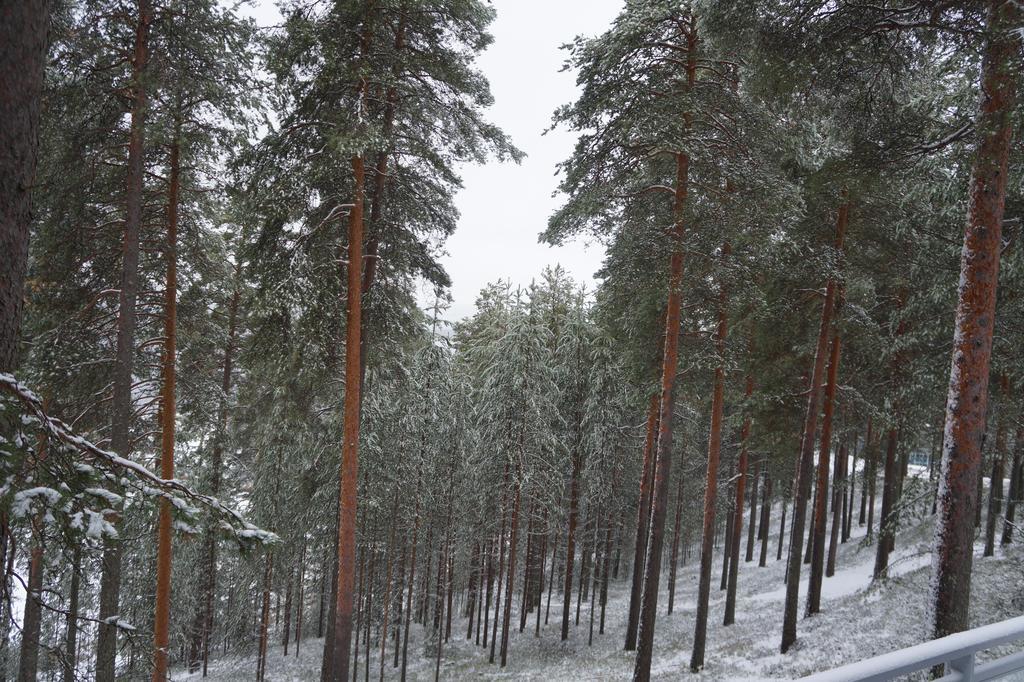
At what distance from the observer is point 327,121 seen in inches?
356

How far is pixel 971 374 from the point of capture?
6.18 m

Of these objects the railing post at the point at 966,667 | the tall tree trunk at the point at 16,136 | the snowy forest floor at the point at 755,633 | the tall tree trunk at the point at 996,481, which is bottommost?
the snowy forest floor at the point at 755,633

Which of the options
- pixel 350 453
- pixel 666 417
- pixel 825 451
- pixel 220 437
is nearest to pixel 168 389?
pixel 350 453

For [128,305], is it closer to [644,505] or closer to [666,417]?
[666,417]

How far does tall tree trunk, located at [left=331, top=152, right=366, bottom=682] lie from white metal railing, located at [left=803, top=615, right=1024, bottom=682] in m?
8.01

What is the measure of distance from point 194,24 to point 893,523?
13.3m

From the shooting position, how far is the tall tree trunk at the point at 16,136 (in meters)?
2.66

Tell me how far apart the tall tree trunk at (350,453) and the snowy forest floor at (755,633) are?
8084 millimetres

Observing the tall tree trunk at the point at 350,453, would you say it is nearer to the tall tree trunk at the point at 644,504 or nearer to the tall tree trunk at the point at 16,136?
the tall tree trunk at the point at 16,136

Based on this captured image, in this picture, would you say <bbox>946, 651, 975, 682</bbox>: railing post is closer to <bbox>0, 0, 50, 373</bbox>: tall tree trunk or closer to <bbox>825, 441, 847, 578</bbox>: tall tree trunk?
<bbox>0, 0, 50, 373</bbox>: tall tree trunk

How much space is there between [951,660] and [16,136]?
5985mm

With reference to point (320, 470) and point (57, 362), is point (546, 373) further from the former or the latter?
point (57, 362)

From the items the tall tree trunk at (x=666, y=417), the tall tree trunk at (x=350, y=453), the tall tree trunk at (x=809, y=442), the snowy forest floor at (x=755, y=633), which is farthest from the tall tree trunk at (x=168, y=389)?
the tall tree trunk at (x=809, y=442)

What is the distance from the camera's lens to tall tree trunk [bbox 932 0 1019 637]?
6.08m
